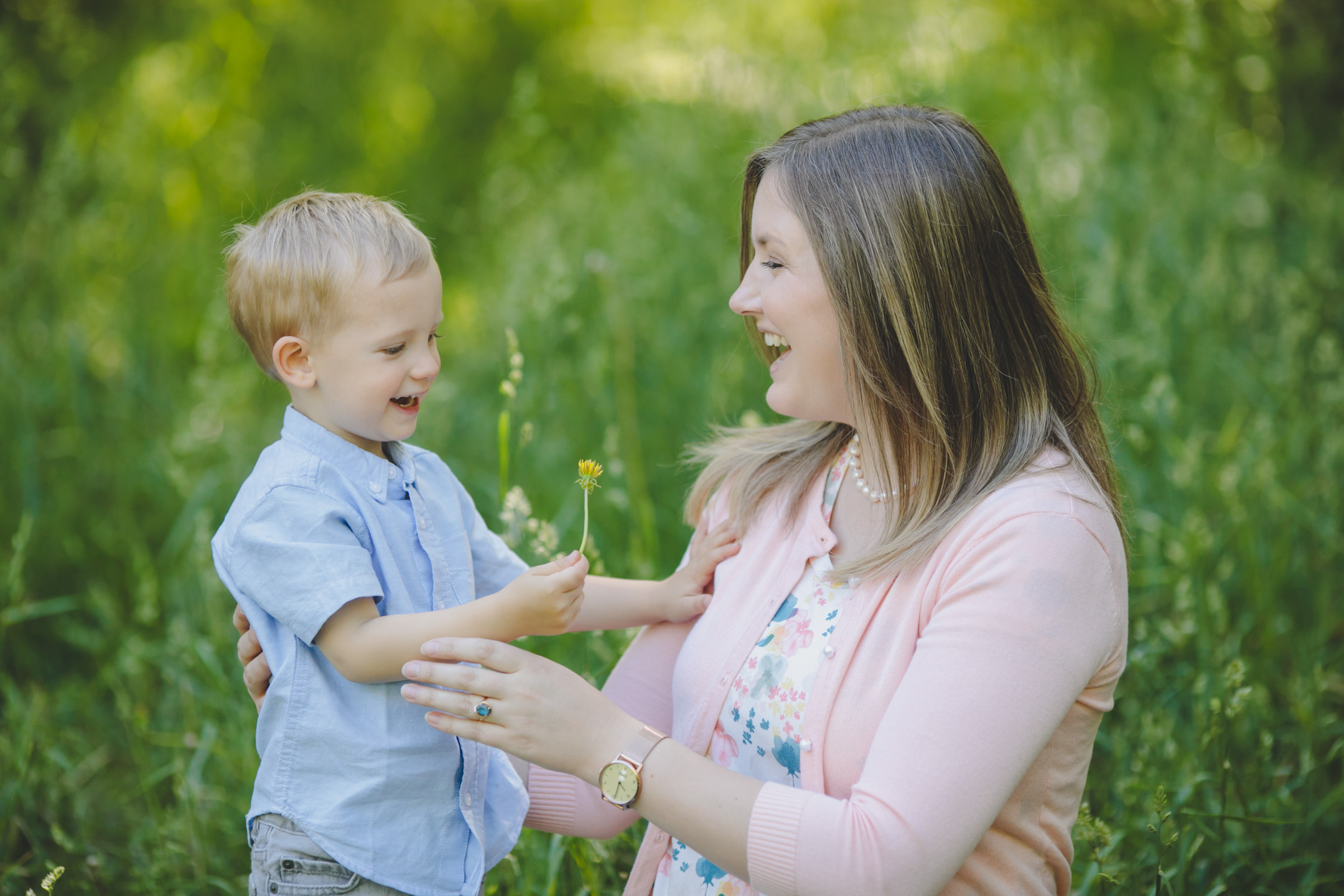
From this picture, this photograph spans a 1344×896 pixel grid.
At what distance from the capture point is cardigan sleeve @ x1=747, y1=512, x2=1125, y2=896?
4.00 feet

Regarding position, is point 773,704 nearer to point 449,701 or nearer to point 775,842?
point 775,842

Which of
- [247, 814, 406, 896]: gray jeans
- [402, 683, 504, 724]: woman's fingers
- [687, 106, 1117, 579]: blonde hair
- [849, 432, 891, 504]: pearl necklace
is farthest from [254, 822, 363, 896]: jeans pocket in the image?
[849, 432, 891, 504]: pearl necklace

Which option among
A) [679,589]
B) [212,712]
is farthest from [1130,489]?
[212,712]

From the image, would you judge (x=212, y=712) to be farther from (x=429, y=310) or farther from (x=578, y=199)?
(x=578, y=199)

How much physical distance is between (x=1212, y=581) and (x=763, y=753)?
1667mm

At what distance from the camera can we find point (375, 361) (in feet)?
4.75

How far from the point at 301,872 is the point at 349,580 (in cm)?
43

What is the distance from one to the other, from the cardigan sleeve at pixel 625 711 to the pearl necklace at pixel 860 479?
40cm

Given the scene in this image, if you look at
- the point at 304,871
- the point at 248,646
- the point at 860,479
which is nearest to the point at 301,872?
the point at 304,871

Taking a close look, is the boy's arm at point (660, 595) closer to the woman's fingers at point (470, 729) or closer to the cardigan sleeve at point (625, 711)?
the cardigan sleeve at point (625, 711)

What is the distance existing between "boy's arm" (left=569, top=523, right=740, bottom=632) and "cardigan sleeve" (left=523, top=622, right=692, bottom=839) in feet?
0.15

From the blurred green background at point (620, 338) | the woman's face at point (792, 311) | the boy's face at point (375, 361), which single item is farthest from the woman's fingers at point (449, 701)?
the woman's face at point (792, 311)

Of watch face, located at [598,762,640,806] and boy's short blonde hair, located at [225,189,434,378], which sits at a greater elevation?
boy's short blonde hair, located at [225,189,434,378]

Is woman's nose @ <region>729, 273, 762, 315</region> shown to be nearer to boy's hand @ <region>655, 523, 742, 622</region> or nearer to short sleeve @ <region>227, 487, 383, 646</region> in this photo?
boy's hand @ <region>655, 523, 742, 622</region>
